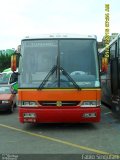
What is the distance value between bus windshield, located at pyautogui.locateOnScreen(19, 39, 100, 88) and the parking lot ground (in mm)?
1453

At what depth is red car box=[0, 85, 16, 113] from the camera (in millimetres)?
18375

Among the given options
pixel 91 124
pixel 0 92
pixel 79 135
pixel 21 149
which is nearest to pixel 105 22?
pixel 0 92

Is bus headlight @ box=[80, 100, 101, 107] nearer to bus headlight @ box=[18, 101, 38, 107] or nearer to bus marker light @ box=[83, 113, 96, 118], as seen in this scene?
bus marker light @ box=[83, 113, 96, 118]

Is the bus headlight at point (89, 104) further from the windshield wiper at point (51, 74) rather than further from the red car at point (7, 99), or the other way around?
the red car at point (7, 99)

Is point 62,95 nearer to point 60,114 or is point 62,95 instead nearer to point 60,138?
point 60,114

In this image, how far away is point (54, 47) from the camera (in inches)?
530

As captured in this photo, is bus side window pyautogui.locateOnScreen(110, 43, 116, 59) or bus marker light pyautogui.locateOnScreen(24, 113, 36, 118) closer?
bus marker light pyautogui.locateOnScreen(24, 113, 36, 118)

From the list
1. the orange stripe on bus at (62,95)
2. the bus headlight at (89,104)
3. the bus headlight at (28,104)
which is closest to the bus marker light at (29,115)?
the bus headlight at (28,104)

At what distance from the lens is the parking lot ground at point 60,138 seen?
32.6 feet

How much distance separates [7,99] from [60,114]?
6.31 metres

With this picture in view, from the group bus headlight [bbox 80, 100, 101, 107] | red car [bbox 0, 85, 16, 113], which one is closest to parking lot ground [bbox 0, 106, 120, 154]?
bus headlight [bbox 80, 100, 101, 107]

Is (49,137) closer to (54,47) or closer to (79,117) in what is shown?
(79,117)

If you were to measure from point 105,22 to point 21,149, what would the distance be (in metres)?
25.5

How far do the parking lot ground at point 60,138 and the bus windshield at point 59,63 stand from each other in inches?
57.2
